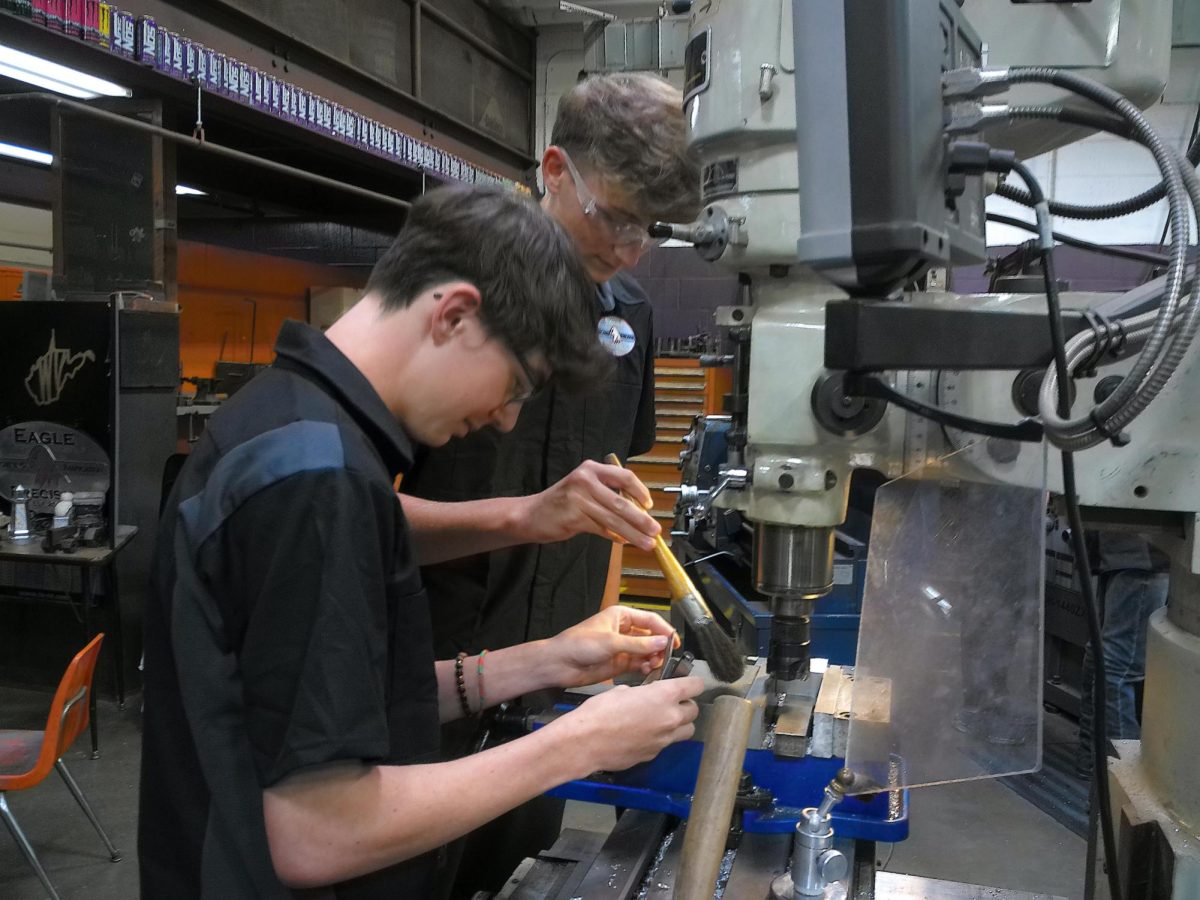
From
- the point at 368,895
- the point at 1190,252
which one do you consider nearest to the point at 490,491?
the point at 368,895

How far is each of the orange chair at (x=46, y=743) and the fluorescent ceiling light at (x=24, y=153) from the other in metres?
3.05

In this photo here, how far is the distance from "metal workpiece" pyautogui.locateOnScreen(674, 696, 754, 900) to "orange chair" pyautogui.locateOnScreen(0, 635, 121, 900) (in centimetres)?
188

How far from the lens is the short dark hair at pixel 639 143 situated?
1261mm

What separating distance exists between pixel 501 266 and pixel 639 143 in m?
0.54

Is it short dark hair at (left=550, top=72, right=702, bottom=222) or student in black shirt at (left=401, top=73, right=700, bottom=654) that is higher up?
short dark hair at (left=550, top=72, right=702, bottom=222)

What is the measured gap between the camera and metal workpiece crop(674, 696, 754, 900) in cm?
81

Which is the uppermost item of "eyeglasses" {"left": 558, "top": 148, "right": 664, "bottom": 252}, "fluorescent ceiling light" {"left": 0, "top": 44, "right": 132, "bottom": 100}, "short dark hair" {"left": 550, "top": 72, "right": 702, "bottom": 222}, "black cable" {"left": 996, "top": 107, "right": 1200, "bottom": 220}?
"fluorescent ceiling light" {"left": 0, "top": 44, "right": 132, "bottom": 100}

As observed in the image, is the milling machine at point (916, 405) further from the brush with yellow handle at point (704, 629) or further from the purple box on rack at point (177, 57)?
the purple box on rack at point (177, 57)

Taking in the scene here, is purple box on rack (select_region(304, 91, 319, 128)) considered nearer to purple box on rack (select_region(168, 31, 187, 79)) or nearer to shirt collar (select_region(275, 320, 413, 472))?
purple box on rack (select_region(168, 31, 187, 79))

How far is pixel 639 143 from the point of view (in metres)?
1.26

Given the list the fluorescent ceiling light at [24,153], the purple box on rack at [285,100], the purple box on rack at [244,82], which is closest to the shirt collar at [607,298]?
the purple box on rack at [244,82]

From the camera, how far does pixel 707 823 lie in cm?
83

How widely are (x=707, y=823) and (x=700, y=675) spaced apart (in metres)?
0.38

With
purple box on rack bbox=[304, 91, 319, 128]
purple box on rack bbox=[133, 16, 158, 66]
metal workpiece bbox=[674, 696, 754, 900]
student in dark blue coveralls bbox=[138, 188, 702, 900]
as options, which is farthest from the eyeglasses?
purple box on rack bbox=[304, 91, 319, 128]
